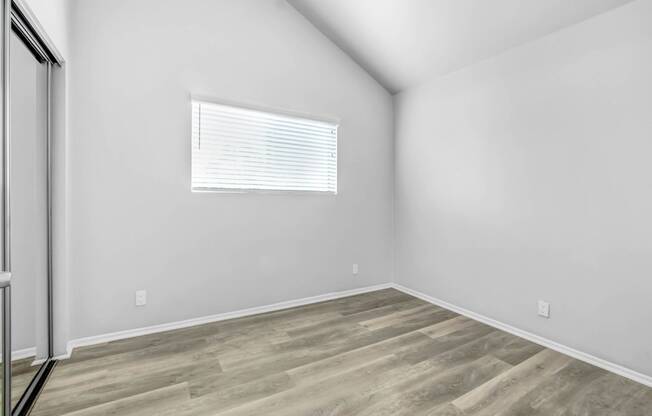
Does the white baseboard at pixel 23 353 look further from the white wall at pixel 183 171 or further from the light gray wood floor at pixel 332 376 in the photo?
the white wall at pixel 183 171

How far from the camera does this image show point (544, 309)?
2.43 m

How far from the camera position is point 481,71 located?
2.89 meters

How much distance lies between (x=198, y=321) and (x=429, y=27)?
3.47 meters

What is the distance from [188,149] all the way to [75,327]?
1650 millimetres

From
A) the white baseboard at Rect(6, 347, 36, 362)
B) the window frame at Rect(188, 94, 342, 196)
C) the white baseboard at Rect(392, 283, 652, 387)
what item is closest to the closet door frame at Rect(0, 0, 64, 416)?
the white baseboard at Rect(6, 347, 36, 362)

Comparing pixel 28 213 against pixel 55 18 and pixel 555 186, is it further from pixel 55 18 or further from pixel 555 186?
pixel 555 186

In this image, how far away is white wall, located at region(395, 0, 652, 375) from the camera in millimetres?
1977

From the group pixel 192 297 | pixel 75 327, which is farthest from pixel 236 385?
pixel 75 327

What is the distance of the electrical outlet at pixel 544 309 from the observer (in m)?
2.41

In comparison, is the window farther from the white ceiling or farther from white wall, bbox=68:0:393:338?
the white ceiling

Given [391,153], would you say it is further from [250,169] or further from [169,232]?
[169,232]

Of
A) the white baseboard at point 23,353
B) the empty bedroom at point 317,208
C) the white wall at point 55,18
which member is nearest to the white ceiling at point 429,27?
the empty bedroom at point 317,208

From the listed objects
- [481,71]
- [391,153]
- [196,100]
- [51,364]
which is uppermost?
[481,71]

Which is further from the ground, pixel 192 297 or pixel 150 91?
pixel 150 91
